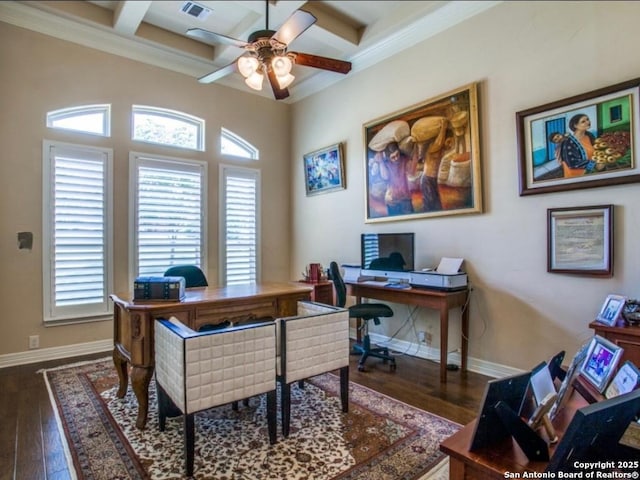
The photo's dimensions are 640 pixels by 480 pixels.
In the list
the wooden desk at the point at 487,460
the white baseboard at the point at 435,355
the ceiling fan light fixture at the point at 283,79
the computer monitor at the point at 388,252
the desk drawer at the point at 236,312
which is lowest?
the white baseboard at the point at 435,355

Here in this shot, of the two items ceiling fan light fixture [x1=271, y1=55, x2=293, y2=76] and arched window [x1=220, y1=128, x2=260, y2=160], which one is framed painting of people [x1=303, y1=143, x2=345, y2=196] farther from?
ceiling fan light fixture [x1=271, y1=55, x2=293, y2=76]

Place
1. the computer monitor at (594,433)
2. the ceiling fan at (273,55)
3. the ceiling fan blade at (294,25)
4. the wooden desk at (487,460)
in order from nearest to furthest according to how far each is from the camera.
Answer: the computer monitor at (594,433) < the wooden desk at (487,460) < the ceiling fan blade at (294,25) < the ceiling fan at (273,55)

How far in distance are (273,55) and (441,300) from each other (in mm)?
2445

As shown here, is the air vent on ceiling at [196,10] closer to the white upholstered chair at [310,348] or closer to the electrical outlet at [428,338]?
the white upholstered chair at [310,348]

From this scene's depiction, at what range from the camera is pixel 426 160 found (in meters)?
3.77

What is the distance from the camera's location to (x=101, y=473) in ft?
6.24

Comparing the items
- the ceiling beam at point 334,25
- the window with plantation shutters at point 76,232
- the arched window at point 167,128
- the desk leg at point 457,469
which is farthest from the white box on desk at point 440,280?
the window with plantation shutters at point 76,232

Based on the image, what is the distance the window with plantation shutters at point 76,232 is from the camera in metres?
3.79

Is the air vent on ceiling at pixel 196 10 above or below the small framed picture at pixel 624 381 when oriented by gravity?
above

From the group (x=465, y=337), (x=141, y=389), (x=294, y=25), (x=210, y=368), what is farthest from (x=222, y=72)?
(x=465, y=337)

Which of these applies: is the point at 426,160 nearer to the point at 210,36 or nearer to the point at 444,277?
the point at 444,277

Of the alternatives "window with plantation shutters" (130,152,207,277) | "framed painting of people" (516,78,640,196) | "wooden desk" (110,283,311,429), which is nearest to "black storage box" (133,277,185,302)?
"wooden desk" (110,283,311,429)

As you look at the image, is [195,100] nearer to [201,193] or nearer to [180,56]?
[180,56]

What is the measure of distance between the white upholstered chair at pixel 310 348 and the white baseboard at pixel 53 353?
2817mm
